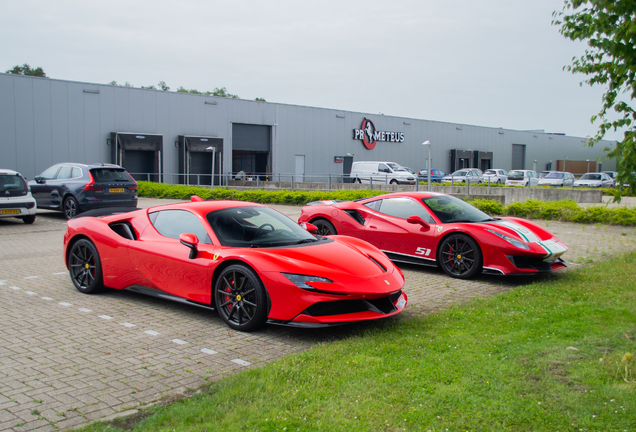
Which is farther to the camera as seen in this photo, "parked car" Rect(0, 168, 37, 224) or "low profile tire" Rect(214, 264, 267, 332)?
"parked car" Rect(0, 168, 37, 224)

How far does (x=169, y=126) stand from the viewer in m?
36.6

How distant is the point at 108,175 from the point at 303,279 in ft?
41.3

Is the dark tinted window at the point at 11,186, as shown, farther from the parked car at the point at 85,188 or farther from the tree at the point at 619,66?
the tree at the point at 619,66

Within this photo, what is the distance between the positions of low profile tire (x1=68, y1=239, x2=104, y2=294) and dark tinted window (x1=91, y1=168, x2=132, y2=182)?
9.26 meters

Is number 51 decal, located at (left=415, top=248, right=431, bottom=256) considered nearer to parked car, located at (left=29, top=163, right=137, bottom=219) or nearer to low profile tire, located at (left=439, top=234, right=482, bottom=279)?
low profile tire, located at (left=439, top=234, right=482, bottom=279)

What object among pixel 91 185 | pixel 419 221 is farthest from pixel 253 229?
pixel 91 185

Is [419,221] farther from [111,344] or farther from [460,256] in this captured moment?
[111,344]

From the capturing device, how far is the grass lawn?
3.31 meters

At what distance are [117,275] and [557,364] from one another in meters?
4.98

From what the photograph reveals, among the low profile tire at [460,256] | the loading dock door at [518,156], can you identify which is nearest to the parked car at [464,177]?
the low profile tire at [460,256]

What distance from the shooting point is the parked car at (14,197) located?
14.3 meters

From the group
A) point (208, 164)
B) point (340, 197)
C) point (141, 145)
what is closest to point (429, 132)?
point (208, 164)

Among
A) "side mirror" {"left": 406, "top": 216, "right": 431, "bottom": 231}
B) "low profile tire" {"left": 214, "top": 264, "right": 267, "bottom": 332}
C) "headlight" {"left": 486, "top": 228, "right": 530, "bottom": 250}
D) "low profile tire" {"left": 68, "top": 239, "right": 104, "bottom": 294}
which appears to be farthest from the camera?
"side mirror" {"left": 406, "top": 216, "right": 431, "bottom": 231}

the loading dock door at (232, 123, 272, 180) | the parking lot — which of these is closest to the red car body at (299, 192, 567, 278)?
the parking lot
